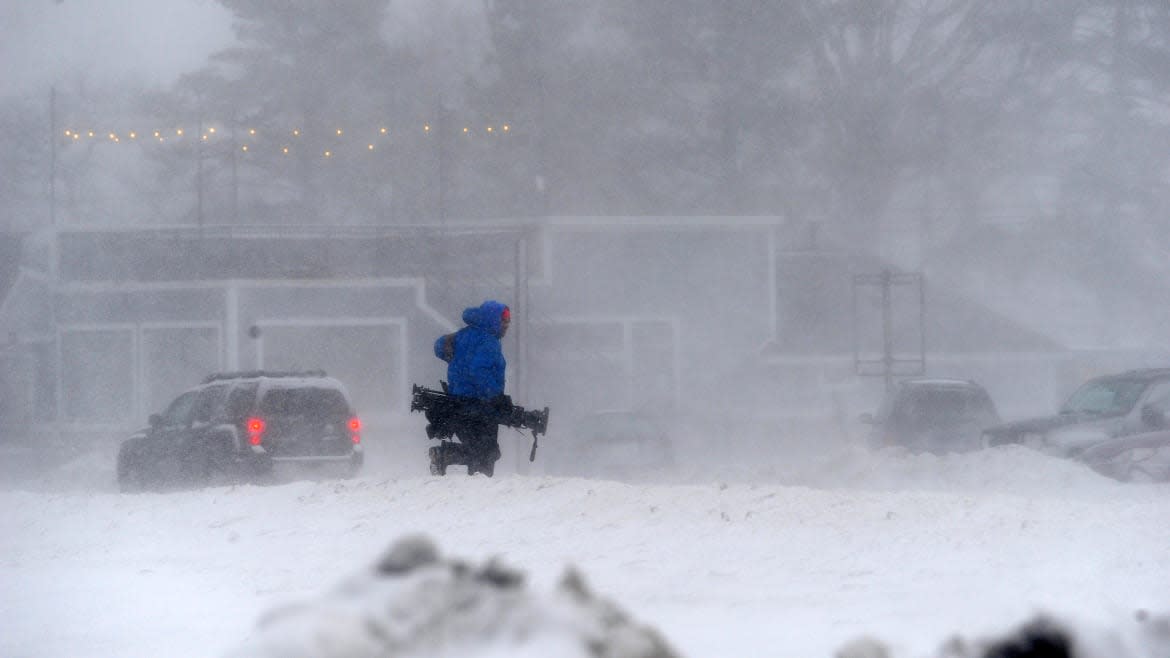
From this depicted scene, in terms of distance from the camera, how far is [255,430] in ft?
51.6

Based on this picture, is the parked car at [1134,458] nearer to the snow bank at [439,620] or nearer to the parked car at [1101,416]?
the parked car at [1101,416]

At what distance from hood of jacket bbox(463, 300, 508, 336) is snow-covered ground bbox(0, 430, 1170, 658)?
1.19 m

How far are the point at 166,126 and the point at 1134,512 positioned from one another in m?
42.9

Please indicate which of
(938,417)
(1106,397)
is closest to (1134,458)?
(1106,397)

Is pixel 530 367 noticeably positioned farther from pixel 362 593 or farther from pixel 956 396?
pixel 362 593

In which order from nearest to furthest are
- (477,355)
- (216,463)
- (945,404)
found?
1. (477,355)
2. (216,463)
3. (945,404)

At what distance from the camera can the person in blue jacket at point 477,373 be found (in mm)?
10625

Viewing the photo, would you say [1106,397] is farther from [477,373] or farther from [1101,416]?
[477,373]

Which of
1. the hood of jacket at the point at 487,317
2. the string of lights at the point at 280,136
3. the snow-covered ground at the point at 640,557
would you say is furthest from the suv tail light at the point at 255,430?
the string of lights at the point at 280,136

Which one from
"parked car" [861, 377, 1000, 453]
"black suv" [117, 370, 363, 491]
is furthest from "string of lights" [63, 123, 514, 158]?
"black suv" [117, 370, 363, 491]

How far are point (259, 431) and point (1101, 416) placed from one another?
9.42 meters

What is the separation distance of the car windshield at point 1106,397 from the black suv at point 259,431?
8464 mm

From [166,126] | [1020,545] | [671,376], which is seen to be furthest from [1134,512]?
[166,126]

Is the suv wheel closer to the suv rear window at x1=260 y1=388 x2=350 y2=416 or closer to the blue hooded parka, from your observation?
the suv rear window at x1=260 y1=388 x2=350 y2=416
